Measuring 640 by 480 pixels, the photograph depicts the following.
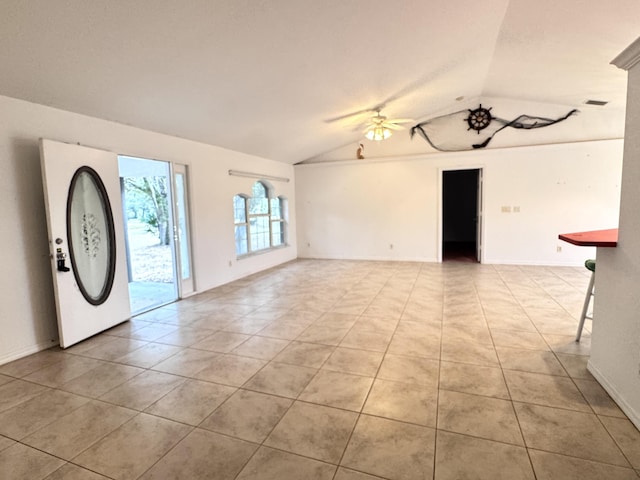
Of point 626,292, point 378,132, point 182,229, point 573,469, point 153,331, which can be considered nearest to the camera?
point 573,469

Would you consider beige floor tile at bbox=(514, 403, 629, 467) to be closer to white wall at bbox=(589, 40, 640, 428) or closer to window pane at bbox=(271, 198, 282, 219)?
white wall at bbox=(589, 40, 640, 428)

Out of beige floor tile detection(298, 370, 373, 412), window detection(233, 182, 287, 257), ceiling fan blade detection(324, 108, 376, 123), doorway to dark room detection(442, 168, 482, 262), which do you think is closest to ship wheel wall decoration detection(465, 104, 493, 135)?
ceiling fan blade detection(324, 108, 376, 123)

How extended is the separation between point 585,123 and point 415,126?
2.97 m

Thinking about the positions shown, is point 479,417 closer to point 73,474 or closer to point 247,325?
point 73,474

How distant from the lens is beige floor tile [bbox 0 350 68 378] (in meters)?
2.64

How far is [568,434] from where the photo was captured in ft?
5.80

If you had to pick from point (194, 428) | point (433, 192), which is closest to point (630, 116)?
point (194, 428)

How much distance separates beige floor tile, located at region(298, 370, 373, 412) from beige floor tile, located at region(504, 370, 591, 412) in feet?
3.25

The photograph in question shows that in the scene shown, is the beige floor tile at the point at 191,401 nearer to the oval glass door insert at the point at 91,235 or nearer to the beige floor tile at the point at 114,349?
the beige floor tile at the point at 114,349

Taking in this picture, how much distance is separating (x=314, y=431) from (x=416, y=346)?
1.41m

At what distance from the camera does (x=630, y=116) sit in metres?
1.95

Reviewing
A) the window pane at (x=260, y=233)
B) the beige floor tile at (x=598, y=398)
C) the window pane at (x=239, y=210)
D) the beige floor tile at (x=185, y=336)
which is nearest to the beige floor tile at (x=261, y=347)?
the beige floor tile at (x=185, y=336)

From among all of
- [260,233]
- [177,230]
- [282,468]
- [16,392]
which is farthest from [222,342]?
[260,233]

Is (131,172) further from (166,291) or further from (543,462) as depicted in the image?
(543,462)
